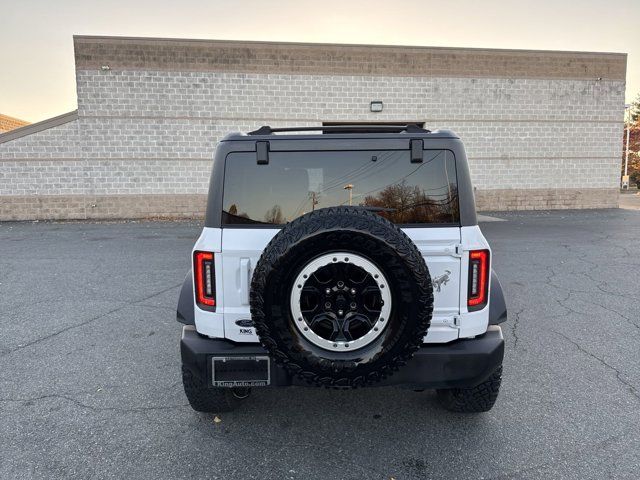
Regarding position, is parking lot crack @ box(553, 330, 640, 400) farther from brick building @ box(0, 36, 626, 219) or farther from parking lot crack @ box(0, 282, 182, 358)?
brick building @ box(0, 36, 626, 219)

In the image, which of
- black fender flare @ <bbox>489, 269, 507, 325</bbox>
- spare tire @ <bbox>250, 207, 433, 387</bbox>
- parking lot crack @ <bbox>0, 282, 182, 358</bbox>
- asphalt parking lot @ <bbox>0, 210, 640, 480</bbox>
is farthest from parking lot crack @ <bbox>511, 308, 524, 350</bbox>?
parking lot crack @ <bbox>0, 282, 182, 358</bbox>

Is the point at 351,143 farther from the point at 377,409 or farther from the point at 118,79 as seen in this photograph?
the point at 118,79

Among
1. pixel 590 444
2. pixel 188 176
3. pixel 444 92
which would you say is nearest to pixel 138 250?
pixel 188 176

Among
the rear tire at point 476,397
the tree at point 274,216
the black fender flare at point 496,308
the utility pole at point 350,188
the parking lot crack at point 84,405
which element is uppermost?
the utility pole at point 350,188

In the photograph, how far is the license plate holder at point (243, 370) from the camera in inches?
91.9

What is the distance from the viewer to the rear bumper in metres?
2.35

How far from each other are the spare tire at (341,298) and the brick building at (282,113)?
548 inches

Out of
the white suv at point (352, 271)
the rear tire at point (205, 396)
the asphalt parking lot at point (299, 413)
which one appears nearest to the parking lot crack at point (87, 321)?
the asphalt parking lot at point (299, 413)

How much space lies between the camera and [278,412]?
2.93 m

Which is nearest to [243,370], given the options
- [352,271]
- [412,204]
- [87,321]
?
[352,271]

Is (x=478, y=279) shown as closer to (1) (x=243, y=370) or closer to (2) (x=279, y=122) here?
(1) (x=243, y=370)

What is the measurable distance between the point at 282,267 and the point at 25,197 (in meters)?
16.4

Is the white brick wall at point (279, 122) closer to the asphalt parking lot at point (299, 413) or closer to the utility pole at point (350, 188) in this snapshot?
the asphalt parking lot at point (299, 413)

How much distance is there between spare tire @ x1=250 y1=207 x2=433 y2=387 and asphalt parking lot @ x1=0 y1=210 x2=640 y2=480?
0.73 m
